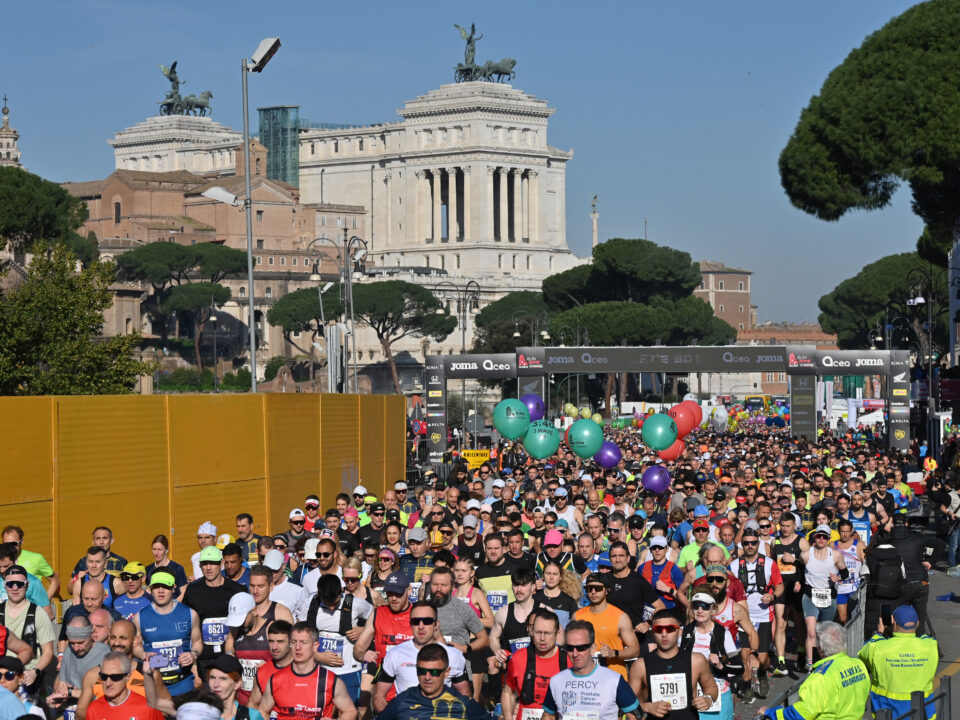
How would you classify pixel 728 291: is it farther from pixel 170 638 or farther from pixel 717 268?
pixel 170 638

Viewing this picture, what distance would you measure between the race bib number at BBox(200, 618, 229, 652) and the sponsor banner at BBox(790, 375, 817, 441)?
129ft

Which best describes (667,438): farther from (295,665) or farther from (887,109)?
(295,665)

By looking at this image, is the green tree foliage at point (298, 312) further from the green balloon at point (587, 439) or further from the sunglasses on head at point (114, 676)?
the sunglasses on head at point (114, 676)

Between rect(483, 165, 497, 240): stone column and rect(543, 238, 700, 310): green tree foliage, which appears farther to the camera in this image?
rect(483, 165, 497, 240): stone column

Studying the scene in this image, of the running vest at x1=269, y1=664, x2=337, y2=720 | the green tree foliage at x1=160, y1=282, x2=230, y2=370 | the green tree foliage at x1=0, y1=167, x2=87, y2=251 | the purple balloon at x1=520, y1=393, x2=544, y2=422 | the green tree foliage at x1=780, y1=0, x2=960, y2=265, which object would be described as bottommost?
the running vest at x1=269, y1=664, x2=337, y2=720

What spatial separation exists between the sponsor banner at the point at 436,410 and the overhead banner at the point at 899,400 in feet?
38.6

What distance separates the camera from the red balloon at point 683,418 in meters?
31.9

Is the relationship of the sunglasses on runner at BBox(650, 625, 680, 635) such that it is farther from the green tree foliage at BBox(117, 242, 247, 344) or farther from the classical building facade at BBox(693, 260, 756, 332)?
the classical building facade at BBox(693, 260, 756, 332)

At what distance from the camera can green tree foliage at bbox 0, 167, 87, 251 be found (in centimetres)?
7662

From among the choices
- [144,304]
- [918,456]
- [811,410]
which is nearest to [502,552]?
[918,456]

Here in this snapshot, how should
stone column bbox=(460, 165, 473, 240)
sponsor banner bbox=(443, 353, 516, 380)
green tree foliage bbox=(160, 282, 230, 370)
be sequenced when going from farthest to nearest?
stone column bbox=(460, 165, 473, 240), green tree foliage bbox=(160, 282, 230, 370), sponsor banner bbox=(443, 353, 516, 380)

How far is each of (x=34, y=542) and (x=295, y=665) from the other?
739 centimetres

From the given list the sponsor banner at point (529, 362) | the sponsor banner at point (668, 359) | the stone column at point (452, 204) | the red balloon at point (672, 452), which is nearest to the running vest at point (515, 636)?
the red balloon at point (672, 452)

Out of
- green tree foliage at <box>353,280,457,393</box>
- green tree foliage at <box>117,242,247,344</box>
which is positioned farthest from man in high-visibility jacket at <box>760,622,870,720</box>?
green tree foliage at <box>117,242,247,344</box>
